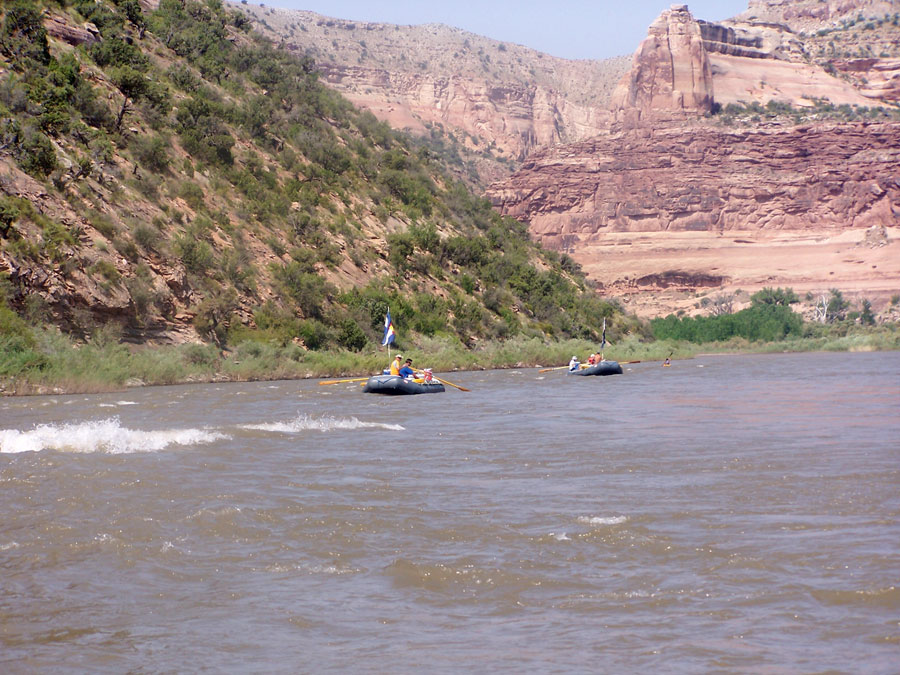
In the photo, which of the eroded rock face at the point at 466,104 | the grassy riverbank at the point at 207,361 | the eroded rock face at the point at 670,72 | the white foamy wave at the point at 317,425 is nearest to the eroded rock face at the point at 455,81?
the eroded rock face at the point at 466,104

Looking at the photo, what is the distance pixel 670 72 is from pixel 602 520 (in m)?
129

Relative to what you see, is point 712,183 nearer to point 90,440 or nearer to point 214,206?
point 214,206

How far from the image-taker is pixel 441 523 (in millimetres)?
9336

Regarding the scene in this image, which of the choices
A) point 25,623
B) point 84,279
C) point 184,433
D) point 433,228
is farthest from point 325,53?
point 25,623

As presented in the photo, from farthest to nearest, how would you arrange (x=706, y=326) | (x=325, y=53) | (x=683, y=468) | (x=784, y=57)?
(x=325, y=53) → (x=784, y=57) → (x=706, y=326) → (x=683, y=468)

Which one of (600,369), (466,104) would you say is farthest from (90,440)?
(466,104)

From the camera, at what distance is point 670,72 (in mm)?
129875

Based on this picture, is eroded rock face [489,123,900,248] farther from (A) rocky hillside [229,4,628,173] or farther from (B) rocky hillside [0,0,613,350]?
(B) rocky hillside [0,0,613,350]

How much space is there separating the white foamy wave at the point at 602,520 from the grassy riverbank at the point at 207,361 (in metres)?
19.6

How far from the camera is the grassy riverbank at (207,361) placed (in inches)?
1008

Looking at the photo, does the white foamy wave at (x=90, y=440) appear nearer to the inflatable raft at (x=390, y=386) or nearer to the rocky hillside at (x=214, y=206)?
the inflatable raft at (x=390, y=386)

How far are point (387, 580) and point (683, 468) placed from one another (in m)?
6.36

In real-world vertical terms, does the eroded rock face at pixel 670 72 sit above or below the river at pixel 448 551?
above

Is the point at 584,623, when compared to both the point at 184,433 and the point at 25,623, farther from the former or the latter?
the point at 184,433
